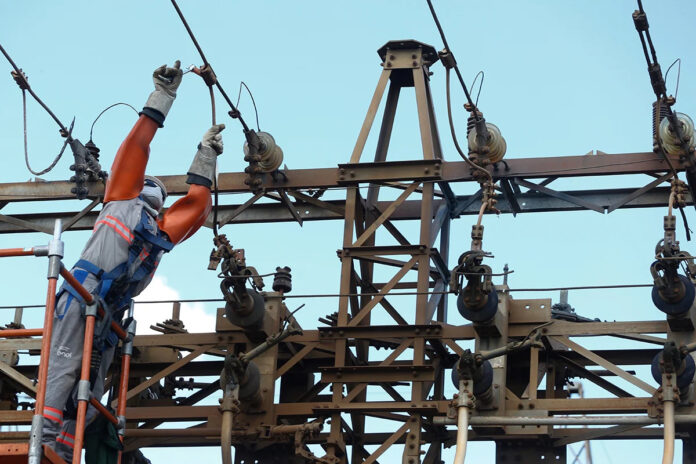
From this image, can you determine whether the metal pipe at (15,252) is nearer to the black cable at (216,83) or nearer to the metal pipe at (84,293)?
the metal pipe at (84,293)

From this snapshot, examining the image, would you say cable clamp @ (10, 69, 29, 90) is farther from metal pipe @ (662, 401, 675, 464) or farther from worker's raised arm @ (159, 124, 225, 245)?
metal pipe @ (662, 401, 675, 464)

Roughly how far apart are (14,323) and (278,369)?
341 cm

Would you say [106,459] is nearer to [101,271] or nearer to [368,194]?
[101,271]

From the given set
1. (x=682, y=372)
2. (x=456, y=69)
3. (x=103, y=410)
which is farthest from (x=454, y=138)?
(x=103, y=410)

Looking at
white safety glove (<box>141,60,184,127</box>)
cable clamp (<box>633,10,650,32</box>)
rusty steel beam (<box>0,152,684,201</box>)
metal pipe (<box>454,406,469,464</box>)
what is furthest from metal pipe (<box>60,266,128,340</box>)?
cable clamp (<box>633,10,650,32</box>)

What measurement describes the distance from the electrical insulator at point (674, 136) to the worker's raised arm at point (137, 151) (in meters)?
5.74

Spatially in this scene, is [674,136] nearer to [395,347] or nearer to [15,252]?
[395,347]

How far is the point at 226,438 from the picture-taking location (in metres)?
14.9

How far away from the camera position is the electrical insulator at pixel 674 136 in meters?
16.1

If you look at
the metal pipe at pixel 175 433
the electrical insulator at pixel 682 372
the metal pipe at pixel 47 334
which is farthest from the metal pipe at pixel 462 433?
the metal pipe at pixel 47 334

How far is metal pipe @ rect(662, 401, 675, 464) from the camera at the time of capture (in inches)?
543

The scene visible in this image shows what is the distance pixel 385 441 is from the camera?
15977 millimetres

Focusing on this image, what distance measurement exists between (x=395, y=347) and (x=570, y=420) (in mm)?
3352

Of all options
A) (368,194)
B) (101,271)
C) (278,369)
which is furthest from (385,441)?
(101,271)
